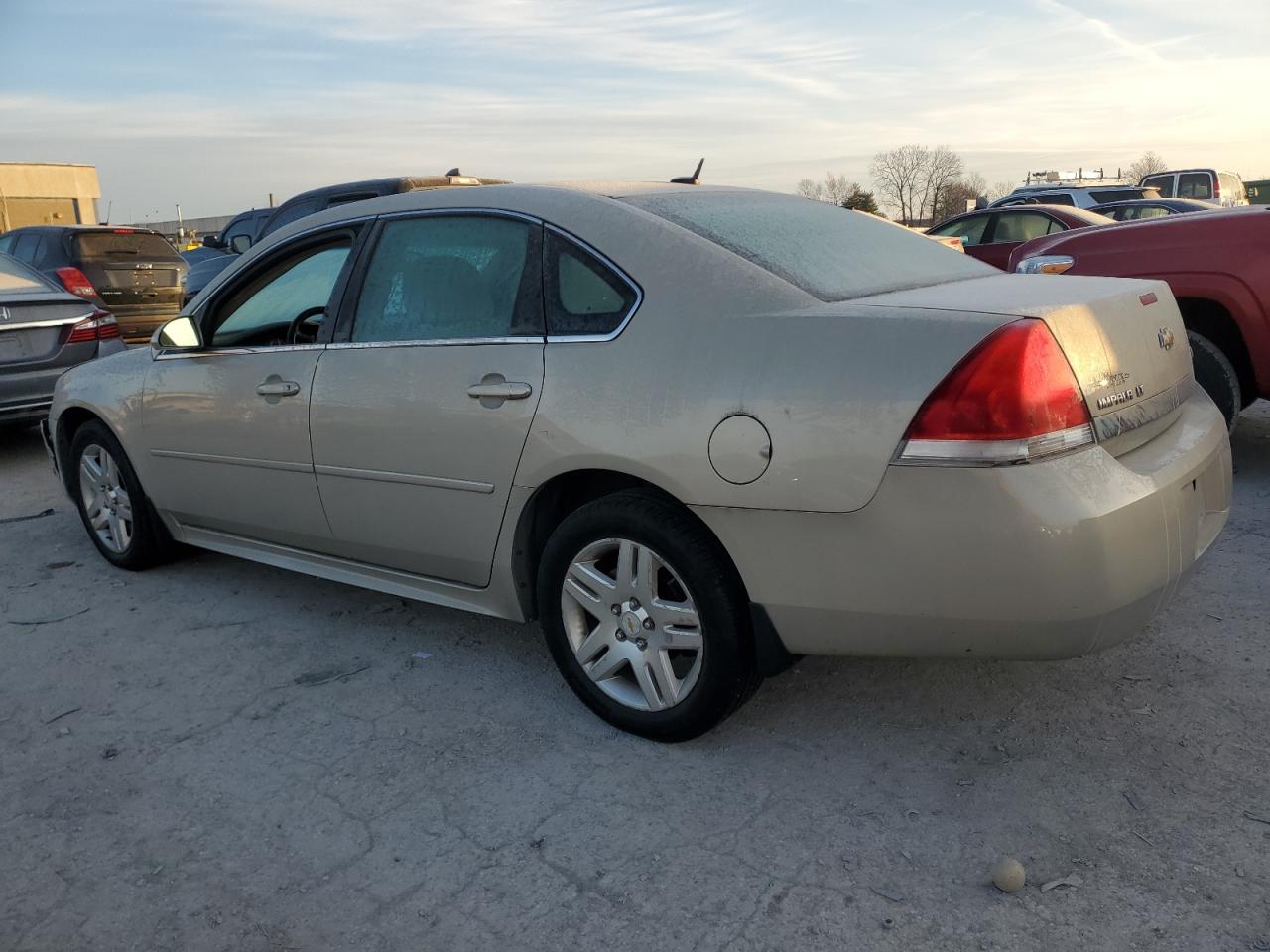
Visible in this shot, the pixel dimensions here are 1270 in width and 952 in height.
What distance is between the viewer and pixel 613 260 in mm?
2932

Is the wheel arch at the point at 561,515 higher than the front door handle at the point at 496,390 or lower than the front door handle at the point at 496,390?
lower

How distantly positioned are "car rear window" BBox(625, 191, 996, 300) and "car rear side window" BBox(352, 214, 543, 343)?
0.41m

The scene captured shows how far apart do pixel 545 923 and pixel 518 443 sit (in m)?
1.31

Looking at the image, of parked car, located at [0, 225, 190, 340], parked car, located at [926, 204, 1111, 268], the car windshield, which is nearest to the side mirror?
the car windshield

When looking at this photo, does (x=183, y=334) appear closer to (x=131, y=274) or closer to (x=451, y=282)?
(x=451, y=282)

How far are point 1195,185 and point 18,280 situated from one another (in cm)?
2235

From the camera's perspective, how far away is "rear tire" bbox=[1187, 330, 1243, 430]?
5.10m

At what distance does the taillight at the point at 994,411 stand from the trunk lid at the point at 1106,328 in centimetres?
12

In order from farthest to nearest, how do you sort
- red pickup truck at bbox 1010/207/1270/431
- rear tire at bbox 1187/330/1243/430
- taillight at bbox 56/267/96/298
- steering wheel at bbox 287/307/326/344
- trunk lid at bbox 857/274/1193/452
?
taillight at bbox 56/267/96/298
rear tire at bbox 1187/330/1243/430
red pickup truck at bbox 1010/207/1270/431
steering wheel at bbox 287/307/326/344
trunk lid at bbox 857/274/1193/452

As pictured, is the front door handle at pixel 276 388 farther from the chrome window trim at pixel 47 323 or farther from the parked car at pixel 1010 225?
the parked car at pixel 1010 225

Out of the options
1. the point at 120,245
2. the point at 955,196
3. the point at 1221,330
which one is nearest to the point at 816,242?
the point at 1221,330

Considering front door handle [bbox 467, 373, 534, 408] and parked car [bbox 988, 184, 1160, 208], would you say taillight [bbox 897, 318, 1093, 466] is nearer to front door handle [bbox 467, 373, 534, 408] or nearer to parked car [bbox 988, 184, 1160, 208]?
front door handle [bbox 467, 373, 534, 408]

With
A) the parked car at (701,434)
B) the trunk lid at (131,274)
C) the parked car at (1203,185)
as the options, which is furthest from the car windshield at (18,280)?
the parked car at (1203,185)

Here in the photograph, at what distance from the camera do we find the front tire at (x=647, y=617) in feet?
8.94
